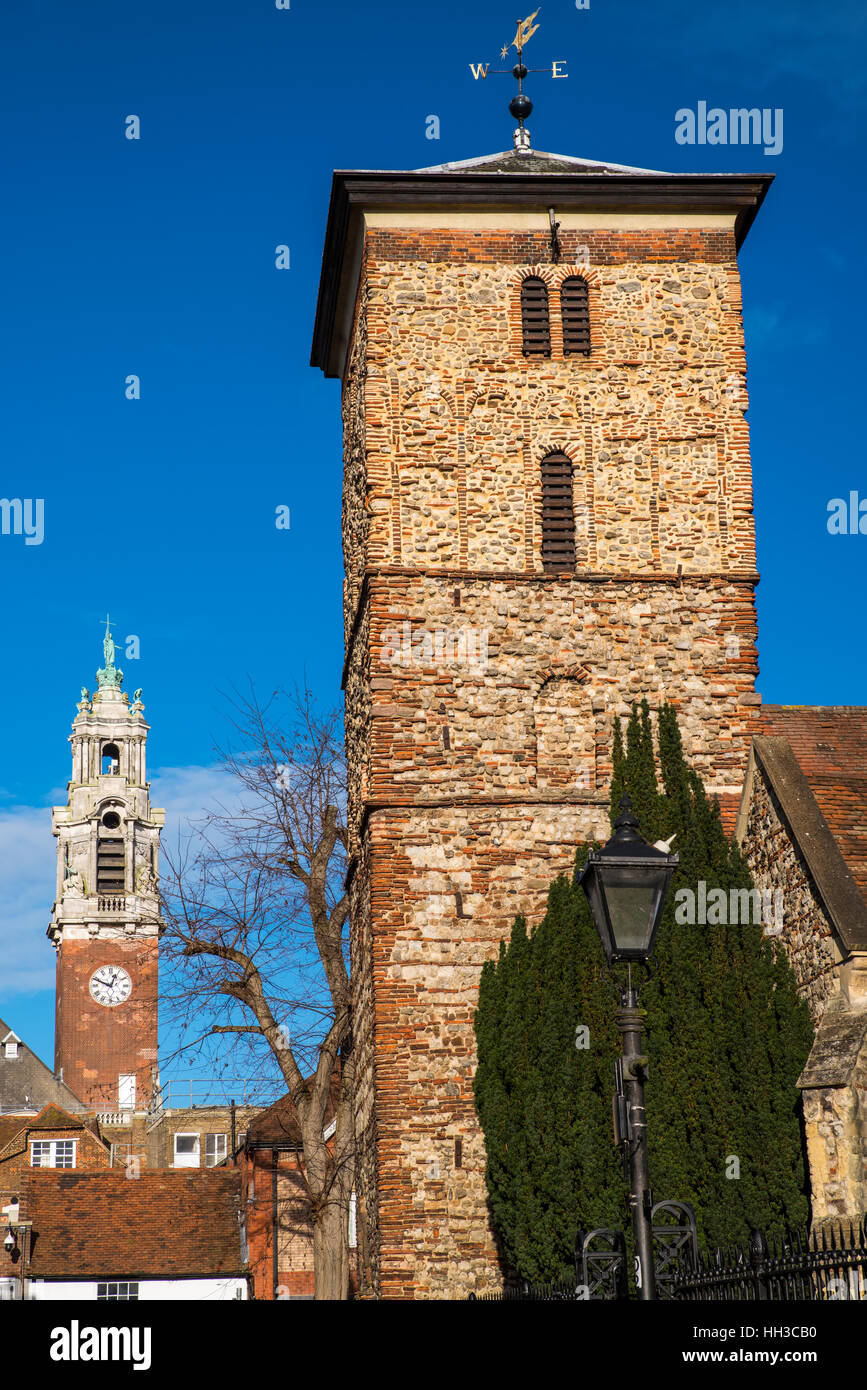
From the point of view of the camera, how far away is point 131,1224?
4378cm

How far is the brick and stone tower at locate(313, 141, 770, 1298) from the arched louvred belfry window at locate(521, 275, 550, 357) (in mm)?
30

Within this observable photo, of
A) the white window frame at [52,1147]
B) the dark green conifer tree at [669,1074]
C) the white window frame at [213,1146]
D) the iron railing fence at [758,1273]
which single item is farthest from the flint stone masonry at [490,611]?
the white window frame at [213,1146]

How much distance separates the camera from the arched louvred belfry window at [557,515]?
22.3m

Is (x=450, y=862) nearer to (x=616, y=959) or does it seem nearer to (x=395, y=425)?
(x=395, y=425)

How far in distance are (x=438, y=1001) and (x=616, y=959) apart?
11660mm

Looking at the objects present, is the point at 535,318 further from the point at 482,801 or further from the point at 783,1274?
the point at 783,1274

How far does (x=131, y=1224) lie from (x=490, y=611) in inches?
1086

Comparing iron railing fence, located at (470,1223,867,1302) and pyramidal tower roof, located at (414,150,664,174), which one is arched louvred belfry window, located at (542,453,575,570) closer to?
pyramidal tower roof, located at (414,150,664,174)

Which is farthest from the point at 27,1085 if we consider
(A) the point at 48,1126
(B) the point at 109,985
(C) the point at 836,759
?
(C) the point at 836,759

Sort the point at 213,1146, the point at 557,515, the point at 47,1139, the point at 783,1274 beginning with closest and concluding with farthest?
the point at 783,1274 < the point at 557,515 < the point at 47,1139 < the point at 213,1146

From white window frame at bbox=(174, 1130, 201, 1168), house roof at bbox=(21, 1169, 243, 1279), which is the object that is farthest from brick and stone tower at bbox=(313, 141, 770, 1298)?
white window frame at bbox=(174, 1130, 201, 1168)
